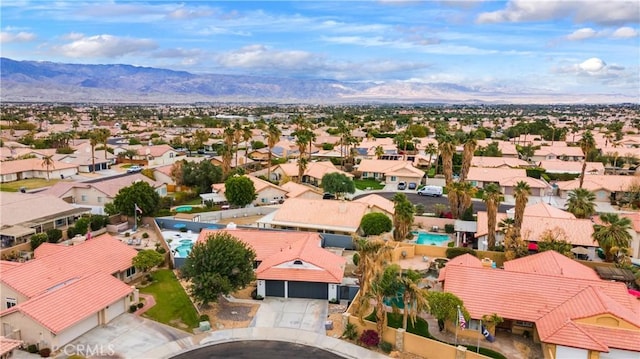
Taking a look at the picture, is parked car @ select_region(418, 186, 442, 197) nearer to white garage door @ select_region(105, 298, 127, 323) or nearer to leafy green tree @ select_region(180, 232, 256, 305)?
leafy green tree @ select_region(180, 232, 256, 305)

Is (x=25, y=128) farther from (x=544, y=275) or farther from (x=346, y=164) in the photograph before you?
(x=544, y=275)

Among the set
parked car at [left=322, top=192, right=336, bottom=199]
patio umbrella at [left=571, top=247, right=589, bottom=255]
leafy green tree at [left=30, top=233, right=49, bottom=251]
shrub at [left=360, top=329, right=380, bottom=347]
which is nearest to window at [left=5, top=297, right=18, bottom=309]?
leafy green tree at [left=30, top=233, right=49, bottom=251]

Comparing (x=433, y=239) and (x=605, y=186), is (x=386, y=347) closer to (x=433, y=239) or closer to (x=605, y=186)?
(x=433, y=239)

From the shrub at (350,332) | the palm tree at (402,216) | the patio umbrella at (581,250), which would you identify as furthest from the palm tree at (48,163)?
the patio umbrella at (581,250)

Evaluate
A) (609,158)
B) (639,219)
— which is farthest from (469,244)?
(609,158)

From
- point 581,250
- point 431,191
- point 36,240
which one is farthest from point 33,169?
point 581,250

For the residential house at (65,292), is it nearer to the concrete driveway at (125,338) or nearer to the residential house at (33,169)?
the concrete driveway at (125,338)

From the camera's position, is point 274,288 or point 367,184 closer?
point 274,288
